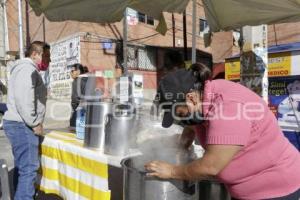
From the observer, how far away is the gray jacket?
376 cm

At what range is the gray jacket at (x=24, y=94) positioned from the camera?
3764 mm

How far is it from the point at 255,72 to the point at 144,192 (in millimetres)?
2308

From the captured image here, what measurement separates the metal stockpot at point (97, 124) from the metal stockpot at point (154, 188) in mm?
1199

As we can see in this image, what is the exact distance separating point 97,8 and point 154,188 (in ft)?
8.11

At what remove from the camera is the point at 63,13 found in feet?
13.7

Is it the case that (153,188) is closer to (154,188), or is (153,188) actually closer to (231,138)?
(154,188)

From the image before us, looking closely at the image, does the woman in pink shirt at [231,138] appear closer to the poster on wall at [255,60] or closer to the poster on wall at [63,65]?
the poster on wall at [255,60]

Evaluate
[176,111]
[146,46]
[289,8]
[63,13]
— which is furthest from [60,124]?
[176,111]

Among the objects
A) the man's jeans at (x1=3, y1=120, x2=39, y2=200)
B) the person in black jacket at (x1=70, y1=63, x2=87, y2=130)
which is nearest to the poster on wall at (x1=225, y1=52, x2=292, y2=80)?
the person in black jacket at (x1=70, y1=63, x2=87, y2=130)

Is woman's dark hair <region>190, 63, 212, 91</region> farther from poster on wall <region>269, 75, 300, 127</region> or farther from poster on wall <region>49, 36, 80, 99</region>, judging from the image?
poster on wall <region>49, 36, 80, 99</region>

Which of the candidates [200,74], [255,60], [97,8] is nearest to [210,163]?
[200,74]

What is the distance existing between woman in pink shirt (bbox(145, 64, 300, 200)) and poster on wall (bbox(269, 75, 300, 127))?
3056mm

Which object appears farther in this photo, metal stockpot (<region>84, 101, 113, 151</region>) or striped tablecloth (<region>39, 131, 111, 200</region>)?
metal stockpot (<region>84, 101, 113, 151</region>)

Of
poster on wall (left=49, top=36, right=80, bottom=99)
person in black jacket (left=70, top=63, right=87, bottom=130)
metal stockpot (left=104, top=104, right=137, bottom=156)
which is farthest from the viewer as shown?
poster on wall (left=49, top=36, right=80, bottom=99)
